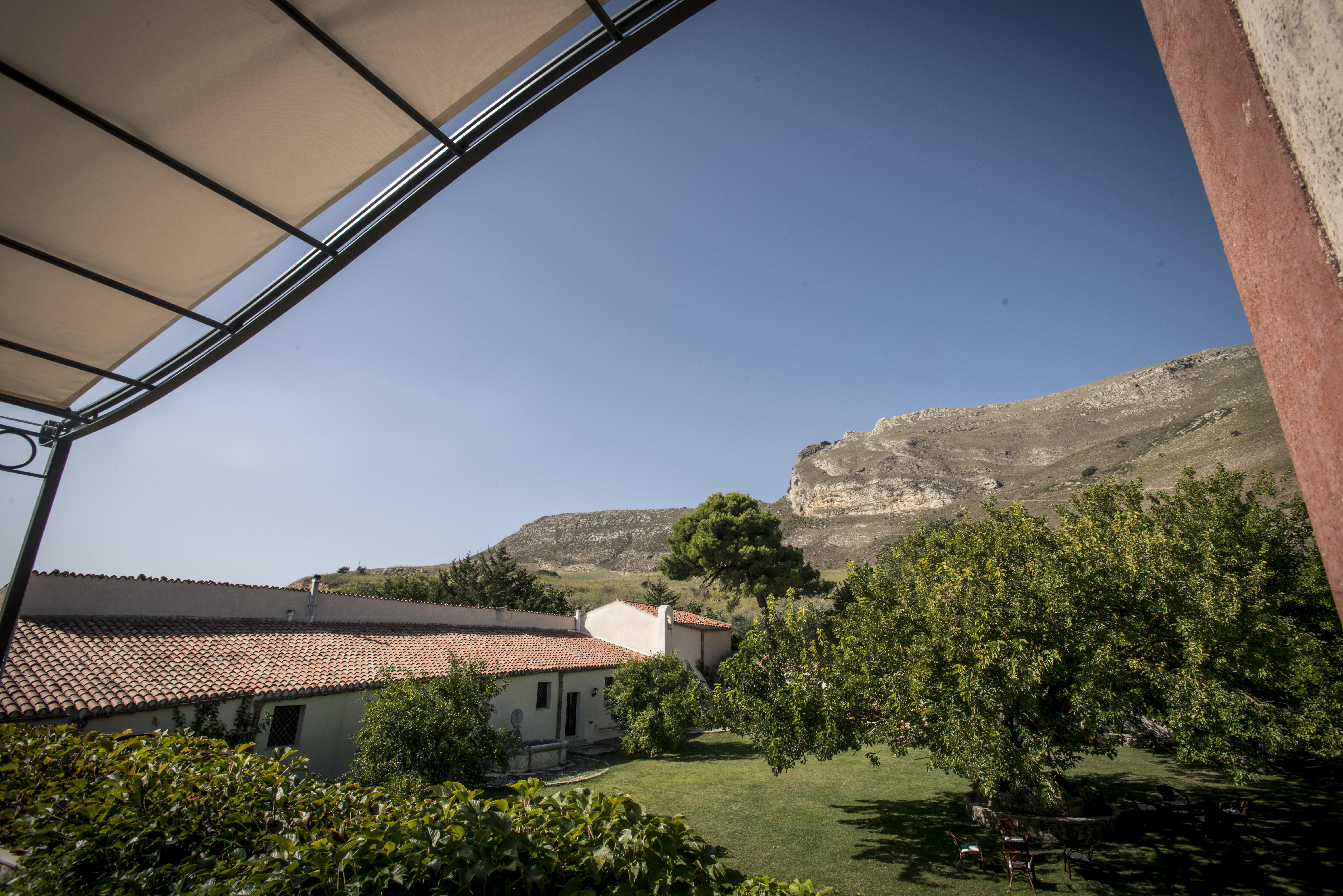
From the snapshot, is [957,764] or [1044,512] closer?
[957,764]

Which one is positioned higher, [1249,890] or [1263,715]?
[1263,715]

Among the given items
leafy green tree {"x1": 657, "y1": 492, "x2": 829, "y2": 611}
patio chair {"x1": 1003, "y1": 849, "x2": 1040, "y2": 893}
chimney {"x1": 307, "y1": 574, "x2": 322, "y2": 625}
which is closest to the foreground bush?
patio chair {"x1": 1003, "y1": 849, "x2": 1040, "y2": 893}

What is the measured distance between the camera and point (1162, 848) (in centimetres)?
1111

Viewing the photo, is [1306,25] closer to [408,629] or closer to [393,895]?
[393,895]

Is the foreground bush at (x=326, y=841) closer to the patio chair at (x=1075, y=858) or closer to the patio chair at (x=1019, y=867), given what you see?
the patio chair at (x=1019, y=867)

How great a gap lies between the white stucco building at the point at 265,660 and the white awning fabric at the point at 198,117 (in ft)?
42.6

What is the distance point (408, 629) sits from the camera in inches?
950

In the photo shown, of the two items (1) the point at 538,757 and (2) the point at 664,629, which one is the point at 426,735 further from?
(2) the point at 664,629

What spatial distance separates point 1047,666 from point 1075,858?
401 cm

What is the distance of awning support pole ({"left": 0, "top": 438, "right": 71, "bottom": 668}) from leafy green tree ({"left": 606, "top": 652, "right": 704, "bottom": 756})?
61.0 ft

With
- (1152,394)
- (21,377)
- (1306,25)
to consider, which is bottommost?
(1306,25)

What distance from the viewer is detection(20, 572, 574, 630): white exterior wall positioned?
16.1 metres

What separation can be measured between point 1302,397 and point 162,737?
269 inches

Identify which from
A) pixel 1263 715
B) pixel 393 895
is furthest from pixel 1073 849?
pixel 393 895
